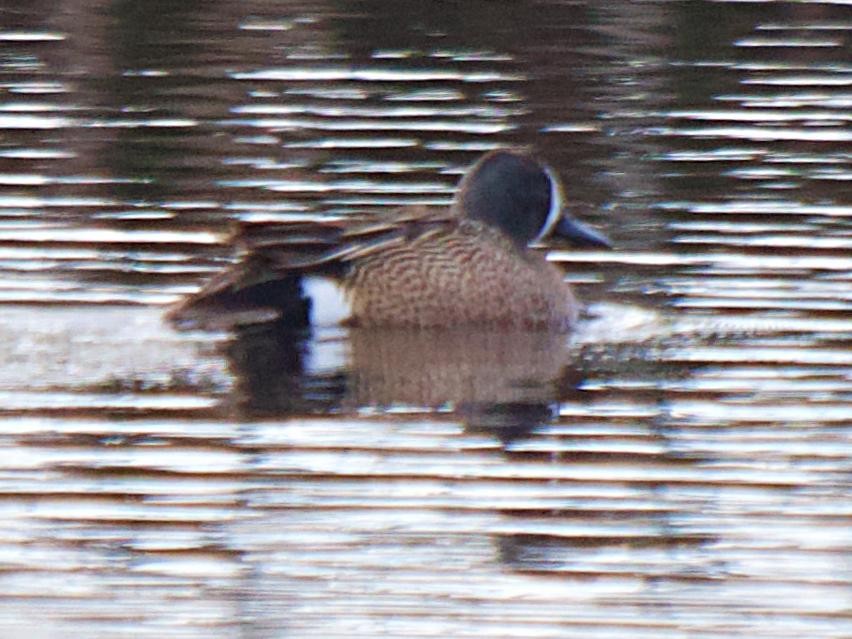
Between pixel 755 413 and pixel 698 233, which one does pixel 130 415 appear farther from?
pixel 698 233

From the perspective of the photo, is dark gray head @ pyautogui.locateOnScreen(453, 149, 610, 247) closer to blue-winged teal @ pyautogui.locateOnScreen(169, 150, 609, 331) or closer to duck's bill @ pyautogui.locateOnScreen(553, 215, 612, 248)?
duck's bill @ pyautogui.locateOnScreen(553, 215, 612, 248)

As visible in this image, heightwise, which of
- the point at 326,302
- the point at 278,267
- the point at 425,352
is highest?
the point at 278,267

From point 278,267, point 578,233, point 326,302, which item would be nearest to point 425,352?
point 326,302

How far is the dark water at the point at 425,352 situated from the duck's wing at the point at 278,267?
112 mm

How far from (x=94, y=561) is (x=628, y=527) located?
1441 millimetres

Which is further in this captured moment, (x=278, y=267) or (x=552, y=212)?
(x=552, y=212)

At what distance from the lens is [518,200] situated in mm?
10727

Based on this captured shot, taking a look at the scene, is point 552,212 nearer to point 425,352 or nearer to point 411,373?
point 425,352

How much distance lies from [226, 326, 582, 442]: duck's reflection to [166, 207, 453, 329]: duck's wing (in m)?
0.10

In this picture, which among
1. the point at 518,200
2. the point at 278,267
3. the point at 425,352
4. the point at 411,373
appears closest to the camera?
the point at 411,373

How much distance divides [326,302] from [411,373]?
2.92 feet

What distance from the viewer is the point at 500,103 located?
13.8m

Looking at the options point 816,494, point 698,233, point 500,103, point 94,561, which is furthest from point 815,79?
point 94,561

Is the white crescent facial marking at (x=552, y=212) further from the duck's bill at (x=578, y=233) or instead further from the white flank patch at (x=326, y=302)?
the white flank patch at (x=326, y=302)
